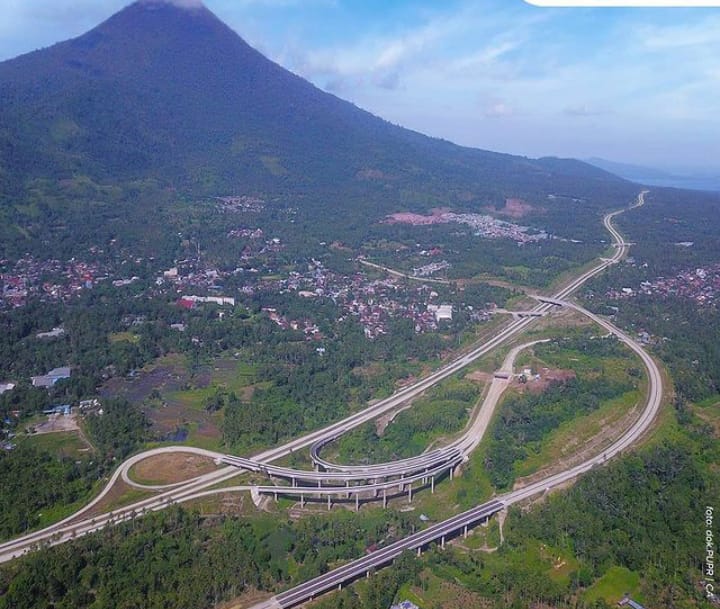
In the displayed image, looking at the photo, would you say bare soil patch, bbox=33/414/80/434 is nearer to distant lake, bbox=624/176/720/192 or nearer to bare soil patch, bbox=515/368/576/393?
bare soil patch, bbox=515/368/576/393

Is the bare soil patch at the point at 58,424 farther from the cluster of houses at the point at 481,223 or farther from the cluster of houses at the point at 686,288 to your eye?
the cluster of houses at the point at 481,223

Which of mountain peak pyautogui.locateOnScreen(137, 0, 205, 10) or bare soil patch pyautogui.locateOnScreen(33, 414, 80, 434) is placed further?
mountain peak pyautogui.locateOnScreen(137, 0, 205, 10)

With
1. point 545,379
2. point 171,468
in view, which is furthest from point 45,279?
point 545,379

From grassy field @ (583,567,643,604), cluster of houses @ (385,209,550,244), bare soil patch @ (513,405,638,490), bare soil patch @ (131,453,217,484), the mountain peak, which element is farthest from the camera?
the mountain peak

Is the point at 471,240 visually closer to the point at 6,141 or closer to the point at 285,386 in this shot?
the point at 285,386

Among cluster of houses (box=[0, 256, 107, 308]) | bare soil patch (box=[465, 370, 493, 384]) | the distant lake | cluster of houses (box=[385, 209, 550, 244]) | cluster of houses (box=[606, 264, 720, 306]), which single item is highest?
the distant lake

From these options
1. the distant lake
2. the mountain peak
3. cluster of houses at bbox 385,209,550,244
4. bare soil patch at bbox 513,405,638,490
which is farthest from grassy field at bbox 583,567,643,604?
the distant lake

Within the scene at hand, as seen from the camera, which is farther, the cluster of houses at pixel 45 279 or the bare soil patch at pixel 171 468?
the cluster of houses at pixel 45 279

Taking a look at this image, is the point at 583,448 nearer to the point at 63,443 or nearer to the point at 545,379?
the point at 545,379

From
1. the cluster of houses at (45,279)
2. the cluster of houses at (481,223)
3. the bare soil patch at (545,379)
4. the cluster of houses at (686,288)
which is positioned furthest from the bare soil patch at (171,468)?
the cluster of houses at (481,223)
